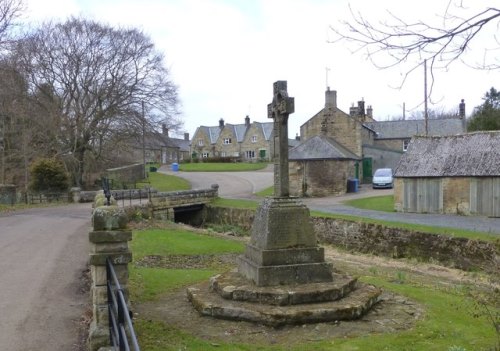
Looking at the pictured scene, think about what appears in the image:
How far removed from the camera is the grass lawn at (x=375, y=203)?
28703 millimetres

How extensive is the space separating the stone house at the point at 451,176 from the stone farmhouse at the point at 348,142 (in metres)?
10.1

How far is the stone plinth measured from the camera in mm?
8266

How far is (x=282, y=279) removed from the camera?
8227mm

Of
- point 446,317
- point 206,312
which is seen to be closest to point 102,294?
point 206,312

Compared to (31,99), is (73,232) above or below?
below

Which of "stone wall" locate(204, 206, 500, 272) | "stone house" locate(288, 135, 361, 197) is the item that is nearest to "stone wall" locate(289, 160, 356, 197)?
"stone house" locate(288, 135, 361, 197)

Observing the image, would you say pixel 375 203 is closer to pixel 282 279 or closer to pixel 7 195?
pixel 7 195

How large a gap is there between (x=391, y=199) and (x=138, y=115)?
19.3 metres

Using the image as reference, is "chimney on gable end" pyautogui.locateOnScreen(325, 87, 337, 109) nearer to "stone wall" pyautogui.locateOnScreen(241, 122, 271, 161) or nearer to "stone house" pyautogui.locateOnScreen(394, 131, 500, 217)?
"stone house" pyautogui.locateOnScreen(394, 131, 500, 217)

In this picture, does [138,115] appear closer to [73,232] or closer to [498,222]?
[73,232]

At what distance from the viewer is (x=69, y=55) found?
35.3 meters

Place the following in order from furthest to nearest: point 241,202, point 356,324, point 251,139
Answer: point 251,139 → point 241,202 → point 356,324

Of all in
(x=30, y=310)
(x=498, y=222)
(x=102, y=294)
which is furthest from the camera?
(x=498, y=222)

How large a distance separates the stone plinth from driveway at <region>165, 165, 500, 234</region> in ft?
40.5
